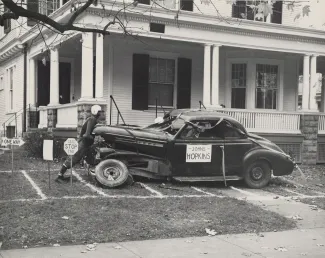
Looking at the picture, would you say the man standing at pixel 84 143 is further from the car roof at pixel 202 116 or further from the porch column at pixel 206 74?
the porch column at pixel 206 74

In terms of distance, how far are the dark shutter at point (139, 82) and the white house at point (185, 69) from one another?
4 centimetres

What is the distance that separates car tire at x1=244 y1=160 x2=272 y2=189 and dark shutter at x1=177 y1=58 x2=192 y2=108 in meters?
6.80

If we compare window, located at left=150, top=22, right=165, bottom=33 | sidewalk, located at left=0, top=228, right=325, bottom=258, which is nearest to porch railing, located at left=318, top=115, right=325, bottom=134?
window, located at left=150, top=22, right=165, bottom=33

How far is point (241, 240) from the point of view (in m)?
6.82

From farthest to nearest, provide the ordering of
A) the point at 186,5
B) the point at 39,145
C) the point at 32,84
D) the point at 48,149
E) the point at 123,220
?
the point at 32,84 → the point at 186,5 → the point at 39,145 → the point at 48,149 → the point at 123,220

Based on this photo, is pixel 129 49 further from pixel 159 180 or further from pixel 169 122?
pixel 159 180

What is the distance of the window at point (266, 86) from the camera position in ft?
62.5

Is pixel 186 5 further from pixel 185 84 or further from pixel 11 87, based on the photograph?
pixel 11 87

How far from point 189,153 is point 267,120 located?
689 centimetres

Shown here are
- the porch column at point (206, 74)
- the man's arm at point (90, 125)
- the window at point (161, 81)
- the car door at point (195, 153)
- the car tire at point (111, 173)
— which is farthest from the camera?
the window at point (161, 81)

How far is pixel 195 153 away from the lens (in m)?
11.0

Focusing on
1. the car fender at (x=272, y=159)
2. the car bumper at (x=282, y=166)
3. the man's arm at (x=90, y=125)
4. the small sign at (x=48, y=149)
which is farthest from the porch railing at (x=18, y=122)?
the car bumper at (x=282, y=166)

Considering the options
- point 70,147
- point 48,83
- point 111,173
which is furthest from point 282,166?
point 48,83

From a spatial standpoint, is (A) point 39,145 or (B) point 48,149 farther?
(A) point 39,145
